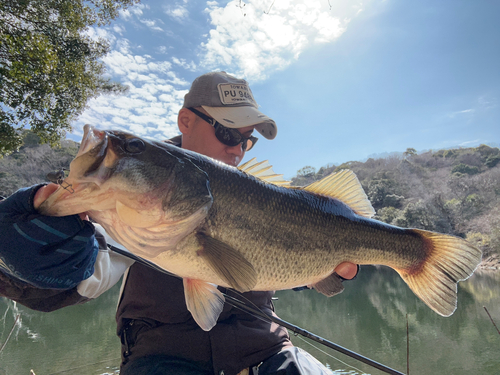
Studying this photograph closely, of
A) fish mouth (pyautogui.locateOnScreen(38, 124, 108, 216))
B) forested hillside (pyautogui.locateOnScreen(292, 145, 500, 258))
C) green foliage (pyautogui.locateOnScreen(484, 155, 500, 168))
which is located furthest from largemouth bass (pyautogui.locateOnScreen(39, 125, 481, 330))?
green foliage (pyautogui.locateOnScreen(484, 155, 500, 168))

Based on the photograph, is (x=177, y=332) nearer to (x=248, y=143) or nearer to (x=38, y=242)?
(x=38, y=242)

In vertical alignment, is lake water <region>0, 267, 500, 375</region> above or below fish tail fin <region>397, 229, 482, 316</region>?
below

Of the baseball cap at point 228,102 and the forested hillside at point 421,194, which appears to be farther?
the forested hillside at point 421,194

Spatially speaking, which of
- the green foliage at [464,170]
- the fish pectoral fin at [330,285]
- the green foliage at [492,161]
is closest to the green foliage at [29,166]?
the fish pectoral fin at [330,285]

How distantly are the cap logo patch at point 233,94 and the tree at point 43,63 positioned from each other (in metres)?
6.36

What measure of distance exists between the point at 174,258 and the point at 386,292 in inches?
792

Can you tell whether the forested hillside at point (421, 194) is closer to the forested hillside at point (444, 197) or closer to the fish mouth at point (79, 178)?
the forested hillside at point (444, 197)

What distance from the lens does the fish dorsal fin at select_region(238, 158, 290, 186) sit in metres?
1.71

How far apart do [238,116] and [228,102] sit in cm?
19

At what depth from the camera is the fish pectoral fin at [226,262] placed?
1.32 metres

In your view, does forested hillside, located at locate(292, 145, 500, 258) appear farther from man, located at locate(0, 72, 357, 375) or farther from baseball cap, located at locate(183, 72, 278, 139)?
man, located at locate(0, 72, 357, 375)

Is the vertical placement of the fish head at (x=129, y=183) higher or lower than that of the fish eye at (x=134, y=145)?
lower

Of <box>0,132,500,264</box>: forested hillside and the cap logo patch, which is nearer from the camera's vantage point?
the cap logo patch

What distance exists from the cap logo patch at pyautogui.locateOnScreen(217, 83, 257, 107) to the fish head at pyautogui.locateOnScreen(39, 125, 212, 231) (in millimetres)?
1202
